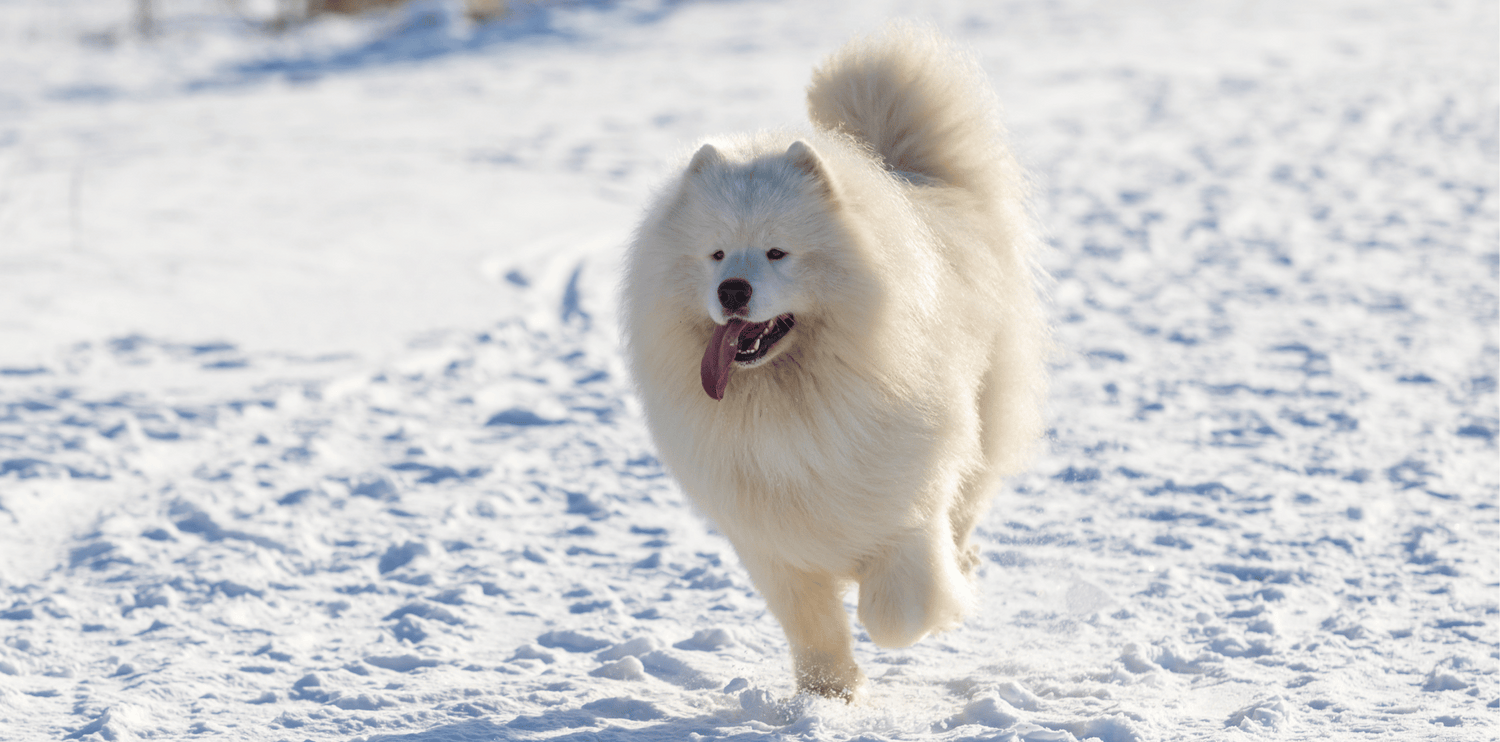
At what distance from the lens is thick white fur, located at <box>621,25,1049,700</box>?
2.91m

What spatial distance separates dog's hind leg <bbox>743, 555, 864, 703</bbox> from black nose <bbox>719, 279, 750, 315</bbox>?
0.73 meters

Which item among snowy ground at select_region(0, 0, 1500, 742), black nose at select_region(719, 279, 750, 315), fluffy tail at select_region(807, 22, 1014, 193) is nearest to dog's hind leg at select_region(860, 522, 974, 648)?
snowy ground at select_region(0, 0, 1500, 742)

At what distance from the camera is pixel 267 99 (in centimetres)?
1255

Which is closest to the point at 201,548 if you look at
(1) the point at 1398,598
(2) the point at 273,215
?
(1) the point at 1398,598

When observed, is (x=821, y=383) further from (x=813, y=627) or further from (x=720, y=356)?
(x=813, y=627)

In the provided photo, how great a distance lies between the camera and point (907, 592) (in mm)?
3062

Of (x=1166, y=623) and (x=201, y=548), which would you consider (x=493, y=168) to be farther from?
(x=1166, y=623)

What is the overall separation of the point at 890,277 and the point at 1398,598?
6.04 feet

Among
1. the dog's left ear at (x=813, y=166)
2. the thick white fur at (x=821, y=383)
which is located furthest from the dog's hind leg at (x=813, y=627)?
the dog's left ear at (x=813, y=166)

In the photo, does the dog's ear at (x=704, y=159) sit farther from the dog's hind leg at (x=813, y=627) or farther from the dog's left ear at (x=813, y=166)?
the dog's hind leg at (x=813, y=627)

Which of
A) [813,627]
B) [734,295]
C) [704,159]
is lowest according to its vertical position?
[813,627]

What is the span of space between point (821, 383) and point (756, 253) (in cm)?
34

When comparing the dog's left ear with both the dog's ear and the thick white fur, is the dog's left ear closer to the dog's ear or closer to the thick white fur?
the thick white fur

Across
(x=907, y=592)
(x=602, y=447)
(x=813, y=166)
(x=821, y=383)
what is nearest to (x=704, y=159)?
(x=813, y=166)
